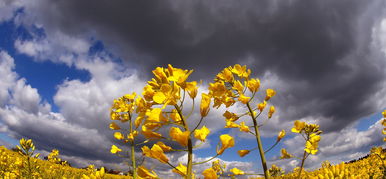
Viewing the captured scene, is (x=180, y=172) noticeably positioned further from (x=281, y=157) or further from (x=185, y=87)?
(x=281, y=157)

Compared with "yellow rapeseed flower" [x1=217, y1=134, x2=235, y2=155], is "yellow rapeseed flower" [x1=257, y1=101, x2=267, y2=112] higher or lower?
higher

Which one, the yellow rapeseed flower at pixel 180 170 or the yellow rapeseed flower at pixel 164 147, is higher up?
the yellow rapeseed flower at pixel 164 147

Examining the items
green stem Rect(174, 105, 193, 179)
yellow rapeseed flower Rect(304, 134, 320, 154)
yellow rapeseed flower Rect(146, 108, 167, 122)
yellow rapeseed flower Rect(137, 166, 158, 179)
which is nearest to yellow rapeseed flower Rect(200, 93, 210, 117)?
green stem Rect(174, 105, 193, 179)

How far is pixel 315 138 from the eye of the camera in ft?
9.84

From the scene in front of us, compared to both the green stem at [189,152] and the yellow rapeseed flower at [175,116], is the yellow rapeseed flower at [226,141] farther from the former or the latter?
the yellow rapeseed flower at [175,116]

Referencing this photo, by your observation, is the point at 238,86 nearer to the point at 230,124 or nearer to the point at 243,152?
the point at 230,124

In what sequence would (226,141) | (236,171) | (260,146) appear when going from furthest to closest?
1. (260,146)
2. (236,171)
3. (226,141)

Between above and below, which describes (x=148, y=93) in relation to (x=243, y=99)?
below

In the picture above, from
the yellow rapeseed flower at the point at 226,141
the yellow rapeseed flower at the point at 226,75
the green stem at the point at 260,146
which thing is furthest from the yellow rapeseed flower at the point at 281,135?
the yellow rapeseed flower at the point at 226,141

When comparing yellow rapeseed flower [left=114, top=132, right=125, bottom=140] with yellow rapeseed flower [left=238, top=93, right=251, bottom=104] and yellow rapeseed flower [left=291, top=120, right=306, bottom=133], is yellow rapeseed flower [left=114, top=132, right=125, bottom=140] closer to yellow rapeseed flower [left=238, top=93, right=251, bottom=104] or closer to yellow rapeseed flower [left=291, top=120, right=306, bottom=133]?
yellow rapeseed flower [left=238, top=93, right=251, bottom=104]

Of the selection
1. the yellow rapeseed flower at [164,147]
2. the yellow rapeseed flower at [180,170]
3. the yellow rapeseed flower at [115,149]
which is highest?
the yellow rapeseed flower at [115,149]

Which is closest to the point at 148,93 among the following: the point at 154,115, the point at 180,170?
the point at 154,115

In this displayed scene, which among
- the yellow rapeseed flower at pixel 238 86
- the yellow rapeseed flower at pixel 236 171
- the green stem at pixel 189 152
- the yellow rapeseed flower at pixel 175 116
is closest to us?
the green stem at pixel 189 152

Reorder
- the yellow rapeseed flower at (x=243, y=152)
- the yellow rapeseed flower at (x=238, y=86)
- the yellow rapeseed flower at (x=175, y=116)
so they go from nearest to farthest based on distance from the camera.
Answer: the yellow rapeseed flower at (x=175, y=116) < the yellow rapeseed flower at (x=243, y=152) < the yellow rapeseed flower at (x=238, y=86)
